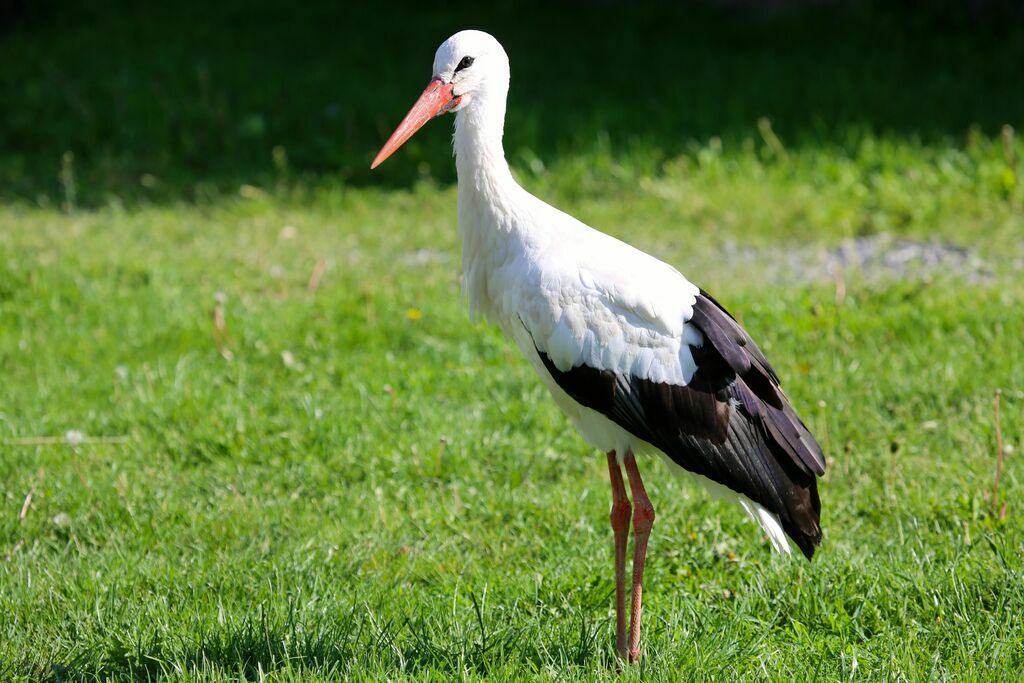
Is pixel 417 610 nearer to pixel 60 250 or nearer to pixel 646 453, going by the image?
pixel 646 453

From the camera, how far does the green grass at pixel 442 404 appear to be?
3301 mm

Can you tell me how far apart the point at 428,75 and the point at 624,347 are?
6679 millimetres

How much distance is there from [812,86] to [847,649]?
20.3 ft

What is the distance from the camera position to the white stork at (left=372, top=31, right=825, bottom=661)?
10.7 feet

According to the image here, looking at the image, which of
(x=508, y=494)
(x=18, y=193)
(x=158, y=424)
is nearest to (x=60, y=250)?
(x=18, y=193)

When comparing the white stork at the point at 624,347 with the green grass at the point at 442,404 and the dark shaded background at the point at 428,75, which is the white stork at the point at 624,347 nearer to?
the green grass at the point at 442,404

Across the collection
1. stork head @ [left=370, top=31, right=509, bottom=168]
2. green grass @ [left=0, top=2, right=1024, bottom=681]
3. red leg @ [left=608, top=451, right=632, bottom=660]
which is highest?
stork head @ [left=370, top=31, right=509, bottom=168]

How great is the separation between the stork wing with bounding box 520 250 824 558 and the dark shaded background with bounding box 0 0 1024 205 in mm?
4718

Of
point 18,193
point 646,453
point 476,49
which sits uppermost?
point 476,49

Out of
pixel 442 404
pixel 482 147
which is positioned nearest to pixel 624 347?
pixel 482 147

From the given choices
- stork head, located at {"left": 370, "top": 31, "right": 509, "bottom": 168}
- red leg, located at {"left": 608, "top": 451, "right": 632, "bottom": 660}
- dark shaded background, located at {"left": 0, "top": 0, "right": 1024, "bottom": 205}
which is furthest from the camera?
dark shaded background, located at {"left": 0, "top": 0, "right": 1024, "bottom": 205}

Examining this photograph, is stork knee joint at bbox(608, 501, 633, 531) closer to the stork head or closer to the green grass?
the green grass

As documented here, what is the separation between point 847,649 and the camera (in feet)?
10.7

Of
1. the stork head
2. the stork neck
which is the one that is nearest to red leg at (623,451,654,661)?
the stork neck
